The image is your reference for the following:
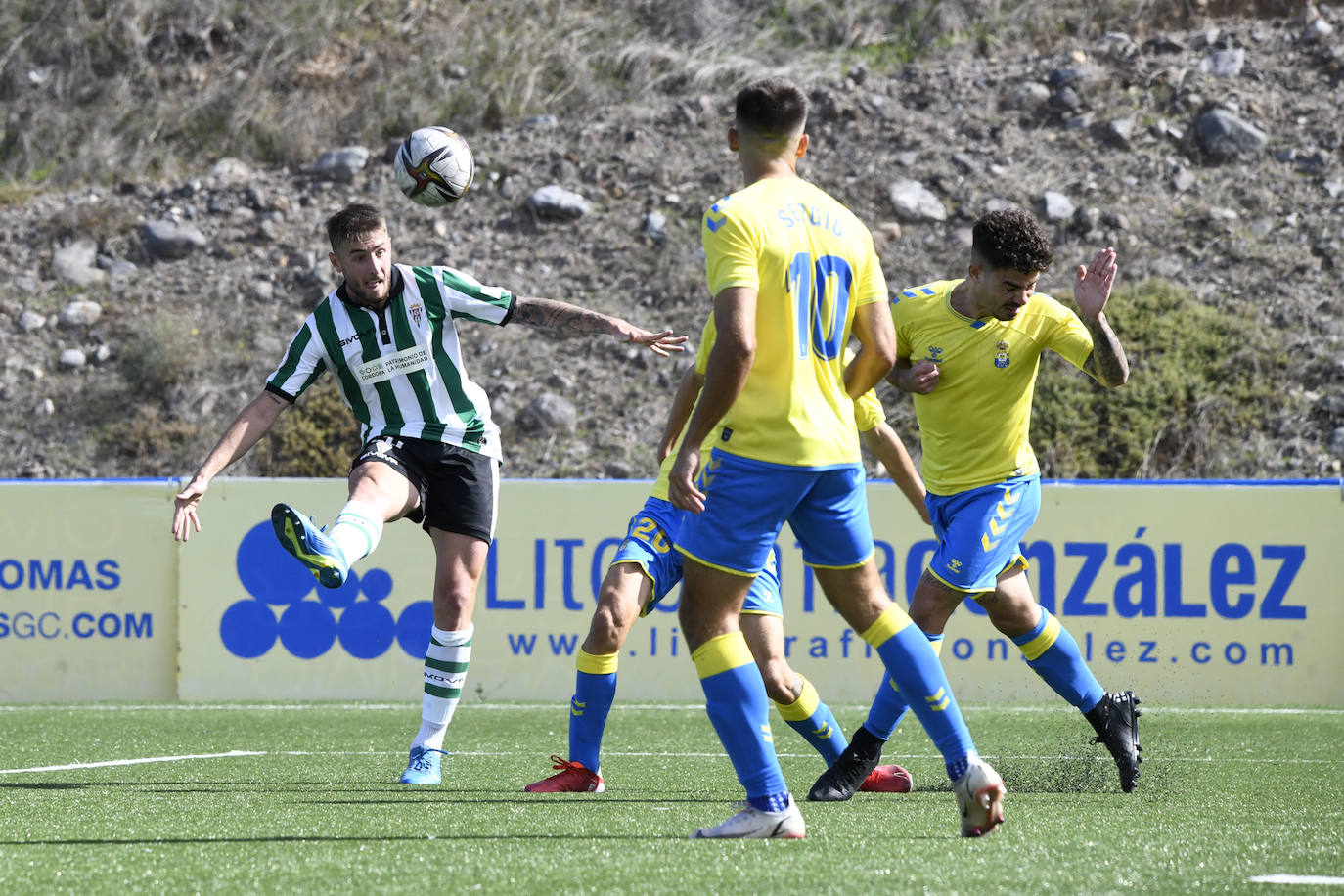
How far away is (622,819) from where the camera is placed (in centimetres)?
432

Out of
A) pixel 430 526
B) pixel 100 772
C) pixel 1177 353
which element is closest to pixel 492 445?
pixel 430 526

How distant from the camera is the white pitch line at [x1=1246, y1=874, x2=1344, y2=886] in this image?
3193mm

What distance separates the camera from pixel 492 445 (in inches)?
230

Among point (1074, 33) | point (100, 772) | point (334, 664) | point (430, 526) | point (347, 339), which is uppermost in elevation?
point (1074, 33)

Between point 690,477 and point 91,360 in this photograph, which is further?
point 91,360

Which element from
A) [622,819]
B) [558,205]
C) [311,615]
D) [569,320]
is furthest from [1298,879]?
[558,205]

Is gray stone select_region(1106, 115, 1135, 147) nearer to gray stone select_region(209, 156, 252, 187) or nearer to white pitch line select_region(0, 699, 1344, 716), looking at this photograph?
gray stone select_region(209, 156, 252, 187)

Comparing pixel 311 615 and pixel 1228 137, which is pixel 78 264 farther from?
pixel 1228 137

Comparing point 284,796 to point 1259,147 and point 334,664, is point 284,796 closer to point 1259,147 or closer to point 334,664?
point 334,664

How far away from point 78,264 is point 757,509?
55.6 ft

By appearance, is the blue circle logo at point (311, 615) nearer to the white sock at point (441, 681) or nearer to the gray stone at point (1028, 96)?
the white sock at point (441, 681)

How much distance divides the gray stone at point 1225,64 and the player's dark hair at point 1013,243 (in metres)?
16.1

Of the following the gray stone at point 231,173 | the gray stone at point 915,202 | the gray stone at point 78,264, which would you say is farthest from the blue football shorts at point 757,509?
the gray stone at point 231,173

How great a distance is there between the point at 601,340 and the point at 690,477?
1436 centimetres
